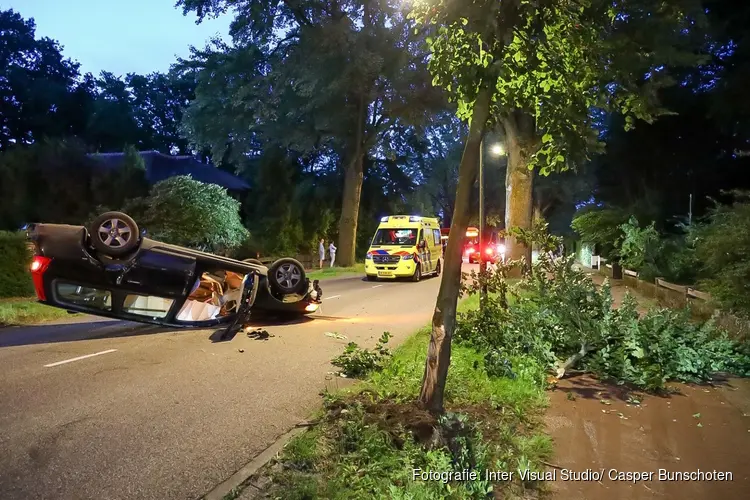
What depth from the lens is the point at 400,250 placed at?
24609mm

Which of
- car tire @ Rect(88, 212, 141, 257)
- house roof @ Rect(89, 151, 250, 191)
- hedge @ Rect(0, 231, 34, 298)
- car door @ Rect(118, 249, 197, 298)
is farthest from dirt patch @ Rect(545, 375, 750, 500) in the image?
house roof @ Rect(89, 151, 250, 191)

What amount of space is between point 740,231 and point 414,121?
850 inches

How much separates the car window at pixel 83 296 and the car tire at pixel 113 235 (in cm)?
63

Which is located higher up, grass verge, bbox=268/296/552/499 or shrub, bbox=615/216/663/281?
shrub, bbox=615/216/663/281

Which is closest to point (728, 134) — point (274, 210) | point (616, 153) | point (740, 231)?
point (616, 153)

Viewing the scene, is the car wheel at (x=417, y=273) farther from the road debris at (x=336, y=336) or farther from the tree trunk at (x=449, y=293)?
the tree trunk at (x=449, y=293)

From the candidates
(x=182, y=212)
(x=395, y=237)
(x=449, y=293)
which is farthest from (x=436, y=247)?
(x=449, y=293)

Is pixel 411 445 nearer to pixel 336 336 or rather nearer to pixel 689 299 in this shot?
pixel 336 336

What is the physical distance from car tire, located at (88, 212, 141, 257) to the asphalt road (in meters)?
1.61

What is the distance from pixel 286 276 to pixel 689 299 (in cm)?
908

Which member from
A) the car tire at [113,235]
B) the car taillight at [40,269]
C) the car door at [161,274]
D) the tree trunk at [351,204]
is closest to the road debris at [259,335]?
the car door at [161,274]

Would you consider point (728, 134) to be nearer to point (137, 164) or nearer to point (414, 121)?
point (414, 121)

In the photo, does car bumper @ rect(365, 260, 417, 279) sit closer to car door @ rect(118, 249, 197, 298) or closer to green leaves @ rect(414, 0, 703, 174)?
car door @ rect(118, 249, 197, 298)

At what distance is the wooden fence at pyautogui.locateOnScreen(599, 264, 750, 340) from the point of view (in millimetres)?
10070
